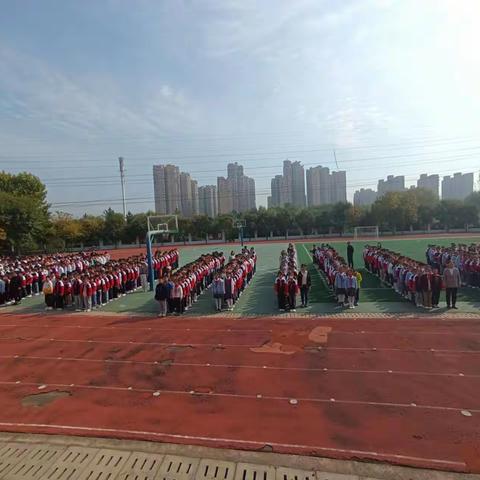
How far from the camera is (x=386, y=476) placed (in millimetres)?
5254

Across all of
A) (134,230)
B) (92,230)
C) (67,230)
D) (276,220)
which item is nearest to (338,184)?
(276,220)

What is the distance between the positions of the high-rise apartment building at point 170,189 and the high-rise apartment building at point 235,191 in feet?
26.8

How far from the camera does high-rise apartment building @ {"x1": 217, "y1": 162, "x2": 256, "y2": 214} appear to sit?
9219cm

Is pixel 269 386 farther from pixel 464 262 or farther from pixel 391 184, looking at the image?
pixel 391 184

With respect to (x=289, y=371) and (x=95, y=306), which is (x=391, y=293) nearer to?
(x=289, y=371)

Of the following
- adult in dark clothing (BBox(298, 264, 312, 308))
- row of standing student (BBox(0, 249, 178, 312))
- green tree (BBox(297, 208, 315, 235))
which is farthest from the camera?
green tree (BBox(297, 208, 315, 235))

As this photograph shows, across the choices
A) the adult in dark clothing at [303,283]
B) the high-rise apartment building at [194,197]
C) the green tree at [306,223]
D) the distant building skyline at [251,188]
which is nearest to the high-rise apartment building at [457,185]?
the distant building skyline at [251,188]

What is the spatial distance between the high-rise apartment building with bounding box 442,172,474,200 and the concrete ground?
4239 inches

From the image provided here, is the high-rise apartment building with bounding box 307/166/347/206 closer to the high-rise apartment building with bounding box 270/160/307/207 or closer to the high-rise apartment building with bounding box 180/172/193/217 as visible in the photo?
the high-rise apartment building with bounding box 270/160/307/207

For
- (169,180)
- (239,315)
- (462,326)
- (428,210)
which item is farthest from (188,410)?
(169,180)

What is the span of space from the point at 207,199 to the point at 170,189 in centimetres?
1187

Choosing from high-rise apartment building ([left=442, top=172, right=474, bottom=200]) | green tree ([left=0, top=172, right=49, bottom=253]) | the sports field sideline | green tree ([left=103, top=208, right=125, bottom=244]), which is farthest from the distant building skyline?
the sports field sideline

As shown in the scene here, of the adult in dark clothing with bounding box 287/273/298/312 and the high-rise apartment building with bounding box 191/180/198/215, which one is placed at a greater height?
the high-rise apartment building with bounding box 191/180/198/215

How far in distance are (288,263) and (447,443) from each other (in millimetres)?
13436
